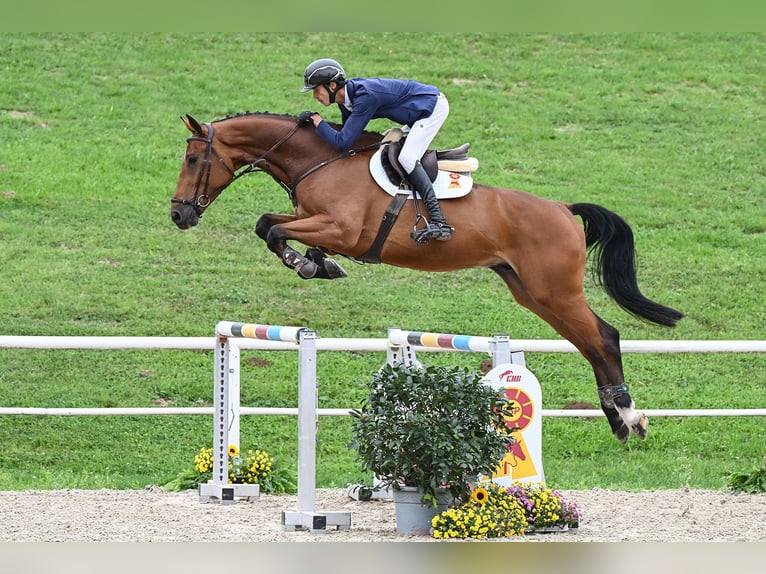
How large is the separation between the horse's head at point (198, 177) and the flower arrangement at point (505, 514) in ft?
6.84

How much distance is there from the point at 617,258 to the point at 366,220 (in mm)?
1656

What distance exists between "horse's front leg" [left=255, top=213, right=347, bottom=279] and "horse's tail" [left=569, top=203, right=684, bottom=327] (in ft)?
5.23

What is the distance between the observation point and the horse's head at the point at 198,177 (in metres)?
5.51

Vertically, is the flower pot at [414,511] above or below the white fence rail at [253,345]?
below

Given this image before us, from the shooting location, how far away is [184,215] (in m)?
5.49

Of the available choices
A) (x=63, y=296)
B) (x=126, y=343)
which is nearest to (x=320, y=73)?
(x=126, y=343)

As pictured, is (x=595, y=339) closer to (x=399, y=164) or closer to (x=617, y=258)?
(x=617, y=258)

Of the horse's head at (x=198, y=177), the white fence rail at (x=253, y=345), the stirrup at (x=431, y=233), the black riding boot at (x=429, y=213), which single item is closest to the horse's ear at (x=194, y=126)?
the horse's head at (x=198, y=177)

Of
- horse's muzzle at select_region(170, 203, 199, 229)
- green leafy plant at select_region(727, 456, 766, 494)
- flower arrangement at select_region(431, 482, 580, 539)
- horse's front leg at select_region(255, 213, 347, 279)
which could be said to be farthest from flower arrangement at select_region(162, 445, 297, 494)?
green leafy plant at select_region(727, 456, 766, 494)

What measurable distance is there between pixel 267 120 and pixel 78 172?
11.2 metres

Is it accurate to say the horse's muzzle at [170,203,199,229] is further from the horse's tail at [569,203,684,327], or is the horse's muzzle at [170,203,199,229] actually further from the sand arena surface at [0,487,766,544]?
the horse's tail at [569,203,684,327]

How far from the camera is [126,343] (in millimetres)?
6816

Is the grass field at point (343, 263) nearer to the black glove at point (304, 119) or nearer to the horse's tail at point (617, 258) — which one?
the black glove at point (304, 119)

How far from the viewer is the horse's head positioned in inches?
217
